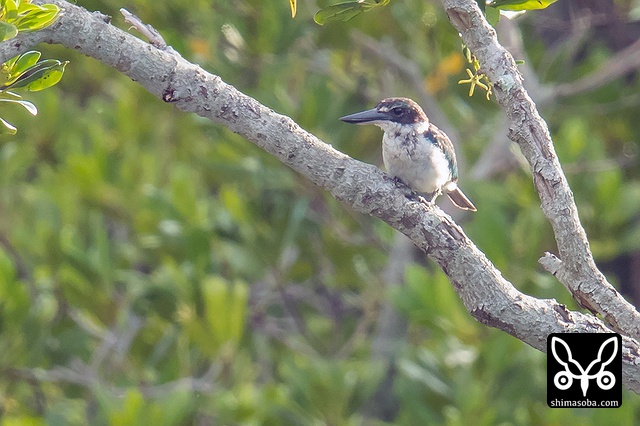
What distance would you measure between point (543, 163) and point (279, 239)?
3.39m

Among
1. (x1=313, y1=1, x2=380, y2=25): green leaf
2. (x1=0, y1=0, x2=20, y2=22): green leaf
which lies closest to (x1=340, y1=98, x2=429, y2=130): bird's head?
(x1=313, y1=1, x2=380, y2=25): green leaf

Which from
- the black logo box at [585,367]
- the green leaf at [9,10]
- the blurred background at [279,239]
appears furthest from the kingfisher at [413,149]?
the green leaf at [9,10]


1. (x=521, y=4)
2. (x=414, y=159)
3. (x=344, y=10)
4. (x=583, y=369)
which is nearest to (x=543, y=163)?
(x=521, y=4)

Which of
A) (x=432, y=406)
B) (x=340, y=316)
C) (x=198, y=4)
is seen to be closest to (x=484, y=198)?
(x=432, y=406)

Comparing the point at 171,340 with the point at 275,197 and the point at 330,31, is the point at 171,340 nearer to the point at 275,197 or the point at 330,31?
the point at 275,197

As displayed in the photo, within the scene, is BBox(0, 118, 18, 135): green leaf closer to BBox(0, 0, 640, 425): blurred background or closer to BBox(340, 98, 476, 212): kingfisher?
BBox(340, 98, 476, 212): kingfisher

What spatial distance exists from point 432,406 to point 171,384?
146cm

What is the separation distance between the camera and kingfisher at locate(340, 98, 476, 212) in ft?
13.3

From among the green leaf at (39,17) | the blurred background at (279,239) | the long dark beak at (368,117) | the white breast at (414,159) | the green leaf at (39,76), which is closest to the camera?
the green leaf at (39,17)

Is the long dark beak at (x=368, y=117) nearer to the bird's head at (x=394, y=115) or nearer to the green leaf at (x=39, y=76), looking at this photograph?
the bird's head at (x=394, y=115)

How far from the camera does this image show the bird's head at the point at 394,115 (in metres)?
4.33

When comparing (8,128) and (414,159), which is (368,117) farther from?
(8,128)

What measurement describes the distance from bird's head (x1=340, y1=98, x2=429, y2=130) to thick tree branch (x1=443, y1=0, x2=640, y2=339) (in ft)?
5.70

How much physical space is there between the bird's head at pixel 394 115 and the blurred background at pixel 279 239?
104 cm
